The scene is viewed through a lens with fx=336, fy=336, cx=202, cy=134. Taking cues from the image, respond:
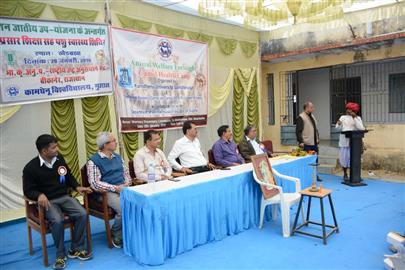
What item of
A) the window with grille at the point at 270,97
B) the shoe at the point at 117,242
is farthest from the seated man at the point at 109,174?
the window with grille at the point at 270,97

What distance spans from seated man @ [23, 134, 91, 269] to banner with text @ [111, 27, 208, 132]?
209 centimetres

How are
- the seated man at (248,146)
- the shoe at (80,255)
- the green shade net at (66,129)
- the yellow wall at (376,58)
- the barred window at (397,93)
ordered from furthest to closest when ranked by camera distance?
the barred window at (397,93)
the yellow wall at (376,58)
the seated man at (248,146)
the green shade net at (66,129)
the shoe at (80,255)

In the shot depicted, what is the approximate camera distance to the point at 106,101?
5.02m

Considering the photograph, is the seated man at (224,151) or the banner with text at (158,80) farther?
the banner with text at (158,80)

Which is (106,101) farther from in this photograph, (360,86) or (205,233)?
(360,86)

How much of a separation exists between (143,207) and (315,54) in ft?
18.9

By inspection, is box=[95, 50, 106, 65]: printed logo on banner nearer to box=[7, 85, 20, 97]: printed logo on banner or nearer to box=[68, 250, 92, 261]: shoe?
box=[7, 85, 20, 97]: printed logo on banner

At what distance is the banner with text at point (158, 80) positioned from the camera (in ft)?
17.1

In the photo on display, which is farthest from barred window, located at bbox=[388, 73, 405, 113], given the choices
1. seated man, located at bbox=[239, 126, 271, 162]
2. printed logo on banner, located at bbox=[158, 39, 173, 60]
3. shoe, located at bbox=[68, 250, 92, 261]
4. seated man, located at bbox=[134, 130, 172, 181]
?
shoe, located at bbox=[68, 250, 92, 261]

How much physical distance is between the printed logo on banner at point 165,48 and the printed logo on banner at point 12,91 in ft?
7.82

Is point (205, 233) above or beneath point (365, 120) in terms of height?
beneath

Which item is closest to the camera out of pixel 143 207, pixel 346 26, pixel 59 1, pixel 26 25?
pixel 143 207

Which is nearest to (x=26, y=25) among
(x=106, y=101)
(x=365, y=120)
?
(x=106, y=101)

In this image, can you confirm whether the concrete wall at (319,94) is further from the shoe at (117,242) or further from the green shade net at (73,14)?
the shoe at (117,242)
